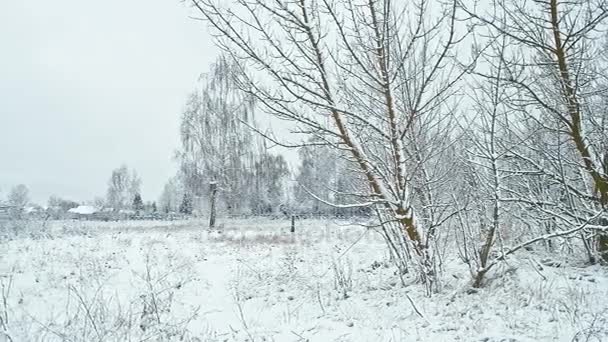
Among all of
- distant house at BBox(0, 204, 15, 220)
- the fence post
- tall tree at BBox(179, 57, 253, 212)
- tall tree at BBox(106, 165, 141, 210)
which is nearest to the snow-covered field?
distant house at BBox(0, 204, 15, 220)

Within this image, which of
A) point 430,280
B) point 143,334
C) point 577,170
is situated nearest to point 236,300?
point 143,334

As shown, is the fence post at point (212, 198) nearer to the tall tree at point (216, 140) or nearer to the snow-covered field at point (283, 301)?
the tall tree at point (216, 140)

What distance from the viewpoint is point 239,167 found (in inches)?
937

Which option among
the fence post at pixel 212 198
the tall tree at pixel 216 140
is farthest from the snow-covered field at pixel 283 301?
the tall tree at pixel 216 140

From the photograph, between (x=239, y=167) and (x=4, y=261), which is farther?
(x=239, y=167)

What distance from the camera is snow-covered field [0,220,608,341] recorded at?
428 centimetres

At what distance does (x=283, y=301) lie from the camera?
7.06 m

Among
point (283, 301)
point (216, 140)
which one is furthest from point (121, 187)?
point (283, 301)

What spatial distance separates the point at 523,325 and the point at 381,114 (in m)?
3.07

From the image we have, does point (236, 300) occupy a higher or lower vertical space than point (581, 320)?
lower

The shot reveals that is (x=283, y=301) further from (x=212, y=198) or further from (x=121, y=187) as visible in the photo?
(x=121, y=187)

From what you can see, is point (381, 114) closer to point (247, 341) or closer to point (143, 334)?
point (247, 341)

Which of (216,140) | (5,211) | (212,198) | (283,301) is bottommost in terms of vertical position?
(283,301)

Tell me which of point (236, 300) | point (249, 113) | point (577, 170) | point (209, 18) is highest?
point (249, 113)
